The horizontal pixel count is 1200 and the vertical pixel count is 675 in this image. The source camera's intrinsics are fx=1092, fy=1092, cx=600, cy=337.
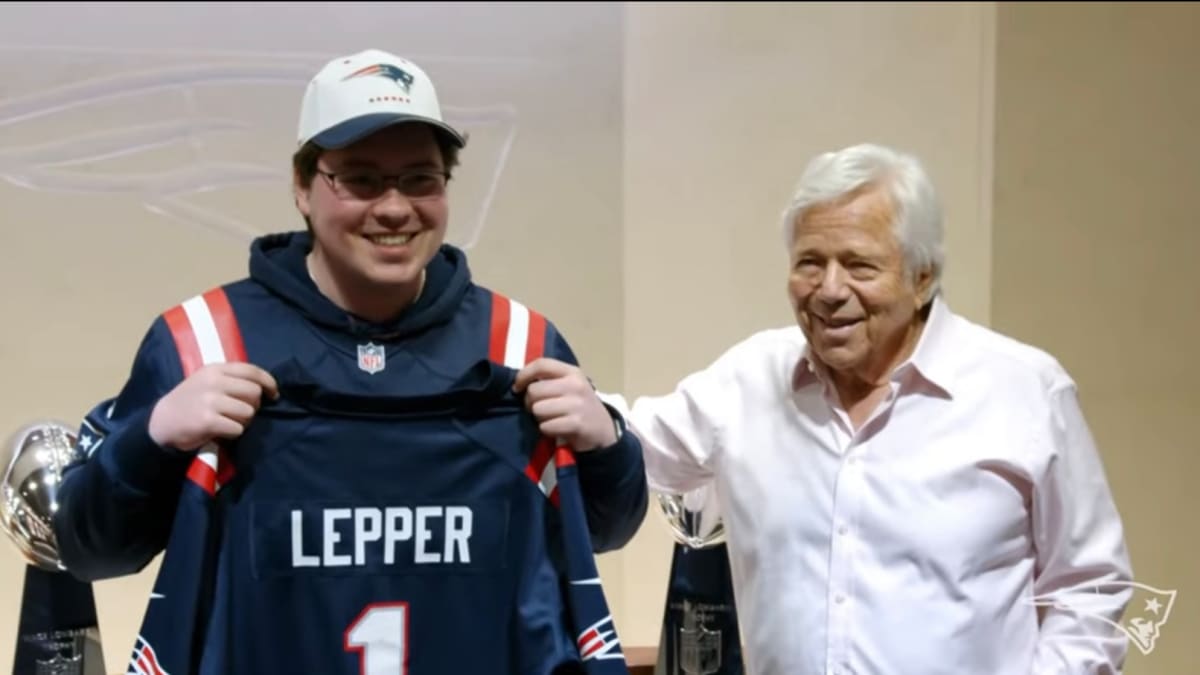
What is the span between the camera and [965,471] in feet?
4.48

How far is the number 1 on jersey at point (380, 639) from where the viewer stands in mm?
1114

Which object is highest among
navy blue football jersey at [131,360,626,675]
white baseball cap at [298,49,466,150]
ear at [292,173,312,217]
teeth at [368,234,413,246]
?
white baseball cap at [298,49,466,150]

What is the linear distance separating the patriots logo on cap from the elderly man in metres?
0.55

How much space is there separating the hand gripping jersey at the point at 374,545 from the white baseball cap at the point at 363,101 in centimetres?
22

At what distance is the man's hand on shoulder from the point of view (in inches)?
45.0

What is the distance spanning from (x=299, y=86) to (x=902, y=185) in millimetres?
1236

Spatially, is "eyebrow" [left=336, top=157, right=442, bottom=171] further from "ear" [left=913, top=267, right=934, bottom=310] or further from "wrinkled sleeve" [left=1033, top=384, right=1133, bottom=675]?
"wrinkled sleeve" [left=1033, top=384, right=1133, bottom=675]

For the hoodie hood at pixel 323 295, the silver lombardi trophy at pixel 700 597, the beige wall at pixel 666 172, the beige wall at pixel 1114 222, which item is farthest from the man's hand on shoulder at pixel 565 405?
the beige wall at pixel 1114 222

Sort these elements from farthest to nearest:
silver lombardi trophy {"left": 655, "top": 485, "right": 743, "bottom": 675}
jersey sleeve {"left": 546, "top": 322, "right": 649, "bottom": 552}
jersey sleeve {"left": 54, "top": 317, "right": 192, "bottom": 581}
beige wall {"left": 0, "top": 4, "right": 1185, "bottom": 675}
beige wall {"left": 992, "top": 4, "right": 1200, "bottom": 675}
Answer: beige wall {"left": 992, "top": 4, "right": 1200, "bottom": 675}
beige wall {"left": 0, "top": 4, "right": 1185, "bottom": 675}
silver lombardi trophy {"left": 655, "top": 485, "right": 743, "bottom": 675}
jersey sleeve {"left": 546, "top": 322, "right": 649, "bottom": 552}
jersey sleeve {"left": 54, "top": 317, "right": 192, "bottom": 581}

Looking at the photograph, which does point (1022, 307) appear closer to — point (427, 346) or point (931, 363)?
point (931, 363)

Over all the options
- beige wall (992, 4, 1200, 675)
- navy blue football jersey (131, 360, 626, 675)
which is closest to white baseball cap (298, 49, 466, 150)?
navy blue football jersey (131, 360, 626, 675)

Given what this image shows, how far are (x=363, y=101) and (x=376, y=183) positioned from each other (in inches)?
3.2

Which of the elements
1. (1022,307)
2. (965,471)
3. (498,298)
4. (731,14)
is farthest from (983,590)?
(731,14)

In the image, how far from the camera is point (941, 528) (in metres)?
1.36
